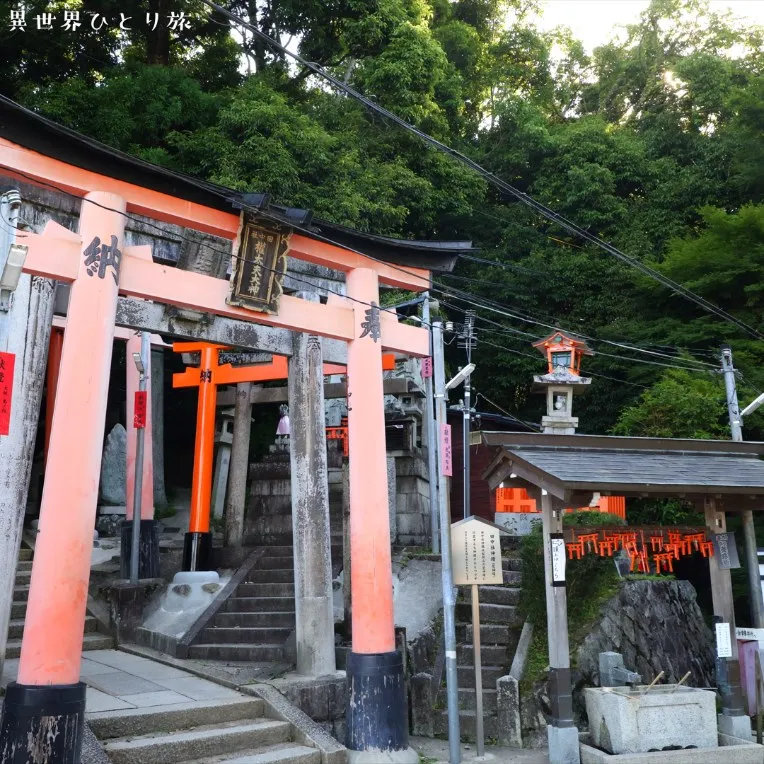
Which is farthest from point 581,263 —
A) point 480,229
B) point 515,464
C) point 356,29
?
point 515,464

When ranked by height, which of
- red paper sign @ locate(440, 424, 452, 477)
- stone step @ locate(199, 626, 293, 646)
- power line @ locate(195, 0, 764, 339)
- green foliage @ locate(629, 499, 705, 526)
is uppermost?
power line @ locate(195, 0, 764, 339)

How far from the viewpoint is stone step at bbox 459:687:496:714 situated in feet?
37.2

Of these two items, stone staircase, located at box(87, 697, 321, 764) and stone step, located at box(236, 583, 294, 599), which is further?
stone step, located at box(236, 583, 294, 599)

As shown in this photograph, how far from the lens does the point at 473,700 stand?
37.7 feet

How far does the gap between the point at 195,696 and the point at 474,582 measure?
4075mm

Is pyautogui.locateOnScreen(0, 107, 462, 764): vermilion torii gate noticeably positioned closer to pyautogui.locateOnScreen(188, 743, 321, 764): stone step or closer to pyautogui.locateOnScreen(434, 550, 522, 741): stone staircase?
pyautogui.locateOnScreen(188, 743, 321, 764): stone step

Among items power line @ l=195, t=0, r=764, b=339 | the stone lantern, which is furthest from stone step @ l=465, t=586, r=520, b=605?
power line @ l=195, t=0, r=764, b=339

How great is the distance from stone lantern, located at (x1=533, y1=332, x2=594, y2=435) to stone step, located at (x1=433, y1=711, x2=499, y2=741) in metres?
7.15

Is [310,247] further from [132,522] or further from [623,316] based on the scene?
[623,316]

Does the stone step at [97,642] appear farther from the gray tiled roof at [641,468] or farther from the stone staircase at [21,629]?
the gray tiled roof at [641,468]

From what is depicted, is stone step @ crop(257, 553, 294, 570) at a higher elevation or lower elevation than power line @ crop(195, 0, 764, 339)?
lower

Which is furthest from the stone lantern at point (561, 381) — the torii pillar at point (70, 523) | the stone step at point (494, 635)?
the torii pillar at point (70, 523)

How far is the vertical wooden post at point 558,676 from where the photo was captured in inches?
385

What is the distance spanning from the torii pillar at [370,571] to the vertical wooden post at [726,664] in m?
4.82
